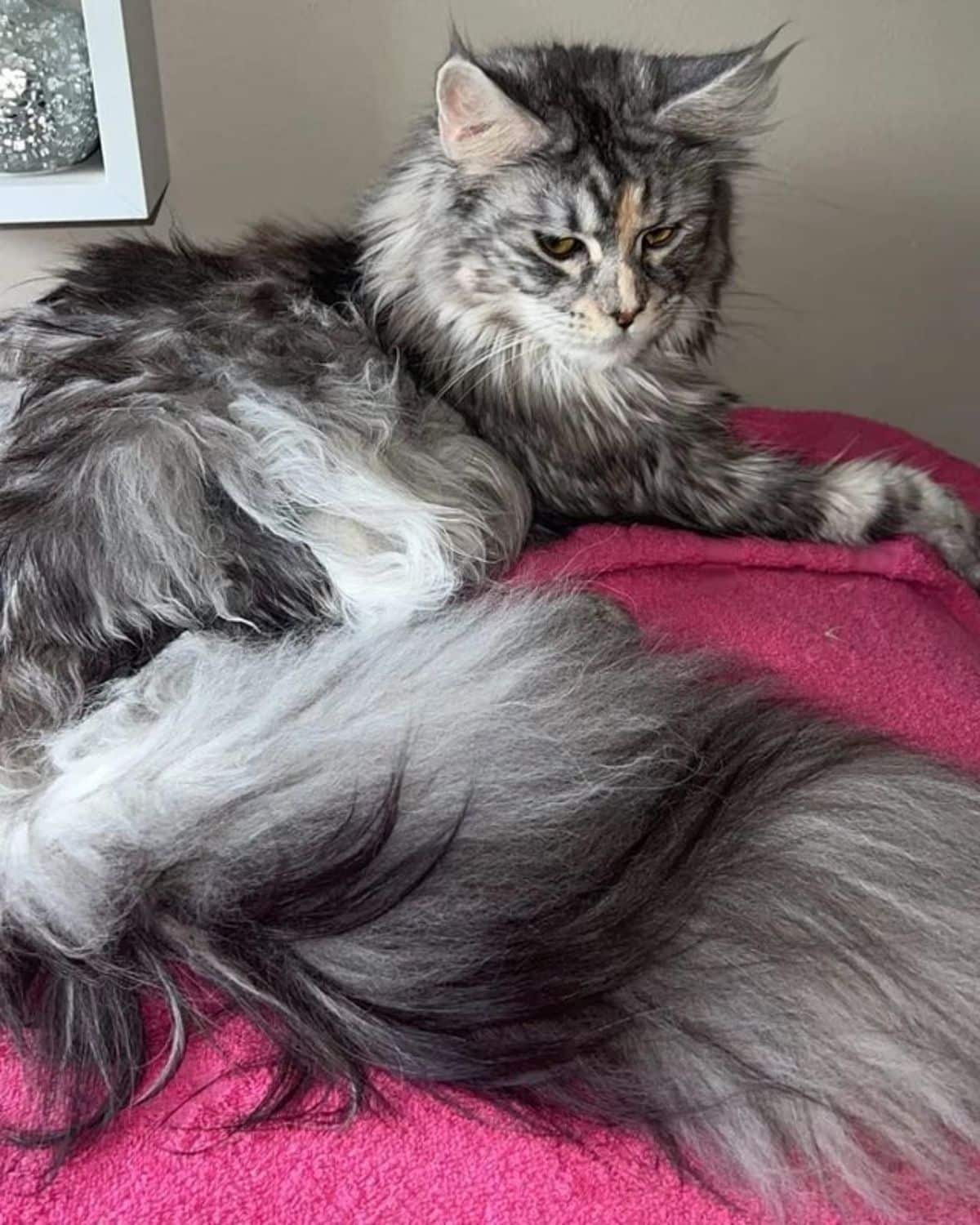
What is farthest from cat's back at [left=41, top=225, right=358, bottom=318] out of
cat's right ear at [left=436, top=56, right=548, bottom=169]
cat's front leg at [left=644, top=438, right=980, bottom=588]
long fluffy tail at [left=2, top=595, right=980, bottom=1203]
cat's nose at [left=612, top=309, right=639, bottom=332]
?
long fluffy tail at [left=2, top=595, right=980, bottom=1203]

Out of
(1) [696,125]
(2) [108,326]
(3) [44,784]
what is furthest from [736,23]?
(3) [44,784]

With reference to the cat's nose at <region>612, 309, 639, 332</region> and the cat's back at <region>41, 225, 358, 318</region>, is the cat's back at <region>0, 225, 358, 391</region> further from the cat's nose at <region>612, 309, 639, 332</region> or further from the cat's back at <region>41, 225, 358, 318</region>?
the cat's nose at <region>612, 309, 639, 332</region>

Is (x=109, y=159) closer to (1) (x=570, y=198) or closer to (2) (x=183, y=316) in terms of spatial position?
(2) (x=183, y=316)

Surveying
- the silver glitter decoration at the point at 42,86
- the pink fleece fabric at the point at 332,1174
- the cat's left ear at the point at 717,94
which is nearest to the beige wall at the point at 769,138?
the silver glitter decoration at the point at 42,86

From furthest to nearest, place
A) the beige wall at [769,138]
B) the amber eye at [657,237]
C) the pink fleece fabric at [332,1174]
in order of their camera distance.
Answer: the beige wall at [769,138]
the amber eye at [657,237]
the pink fleece fabric at [332,1174]

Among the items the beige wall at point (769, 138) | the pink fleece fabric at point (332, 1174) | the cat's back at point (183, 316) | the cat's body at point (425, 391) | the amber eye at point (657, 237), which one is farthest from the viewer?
the beige wall at point (769, 138)

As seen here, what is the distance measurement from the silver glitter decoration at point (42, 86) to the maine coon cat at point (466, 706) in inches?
5.5

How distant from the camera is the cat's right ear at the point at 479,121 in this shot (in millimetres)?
1349

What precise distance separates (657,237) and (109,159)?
0.63 metres

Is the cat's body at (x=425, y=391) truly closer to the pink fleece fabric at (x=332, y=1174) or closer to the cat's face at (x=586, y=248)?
the cat's face at (x=586, y=248)

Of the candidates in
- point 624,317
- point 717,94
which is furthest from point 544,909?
point 717,94

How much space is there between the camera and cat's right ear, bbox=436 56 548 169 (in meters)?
1.35

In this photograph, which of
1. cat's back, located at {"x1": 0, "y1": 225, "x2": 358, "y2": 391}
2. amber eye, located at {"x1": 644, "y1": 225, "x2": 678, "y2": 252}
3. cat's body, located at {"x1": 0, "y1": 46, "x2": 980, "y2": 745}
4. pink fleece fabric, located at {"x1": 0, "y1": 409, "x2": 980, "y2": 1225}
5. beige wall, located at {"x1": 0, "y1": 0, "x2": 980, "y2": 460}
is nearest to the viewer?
pink fleece fabric, located at {"x1": 0, "y1": 409, "x2": 980, "y2": 1225}

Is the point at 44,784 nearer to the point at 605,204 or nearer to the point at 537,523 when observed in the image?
the point at 537,523
